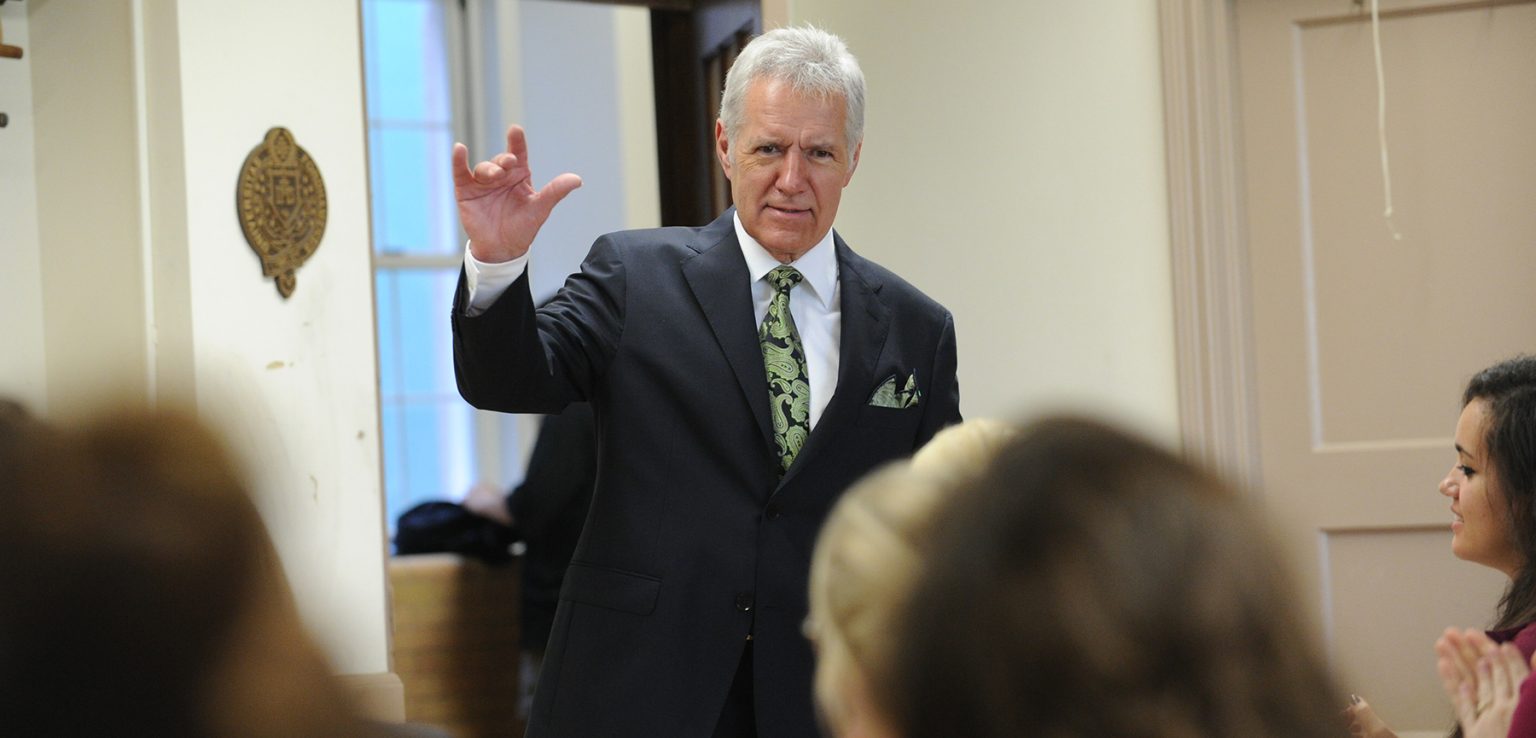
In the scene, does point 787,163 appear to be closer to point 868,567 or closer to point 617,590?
point 617,590

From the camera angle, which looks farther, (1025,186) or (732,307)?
(1025,186)

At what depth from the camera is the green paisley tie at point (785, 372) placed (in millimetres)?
1997

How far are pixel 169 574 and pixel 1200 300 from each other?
12.5 ft

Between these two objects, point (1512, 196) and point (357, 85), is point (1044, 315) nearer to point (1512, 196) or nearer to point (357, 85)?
point (1512, 196)

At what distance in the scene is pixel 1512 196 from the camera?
13.2 ft

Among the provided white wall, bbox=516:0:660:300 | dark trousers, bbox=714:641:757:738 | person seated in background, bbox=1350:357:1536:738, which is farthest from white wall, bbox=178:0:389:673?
white wall, bbox=516:0:660:300

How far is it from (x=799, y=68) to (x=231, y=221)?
256cm

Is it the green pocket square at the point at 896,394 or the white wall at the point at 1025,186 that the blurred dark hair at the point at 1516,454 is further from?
the white wall at the point at 1025,186

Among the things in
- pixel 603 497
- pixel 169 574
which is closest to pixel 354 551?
pixel 603 497

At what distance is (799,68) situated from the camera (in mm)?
2062

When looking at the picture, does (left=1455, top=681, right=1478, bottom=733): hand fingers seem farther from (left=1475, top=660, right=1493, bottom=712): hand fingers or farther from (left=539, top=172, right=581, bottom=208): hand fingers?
(left=539, top=172, right=581, bottom=208): hand fingers

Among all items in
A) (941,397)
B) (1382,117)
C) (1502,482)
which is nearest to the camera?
(941,397)

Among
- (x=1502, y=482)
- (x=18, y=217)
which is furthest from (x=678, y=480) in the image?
(x=18, y=217)

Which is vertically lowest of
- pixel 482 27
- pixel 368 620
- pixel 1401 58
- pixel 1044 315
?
pixel 368 620
